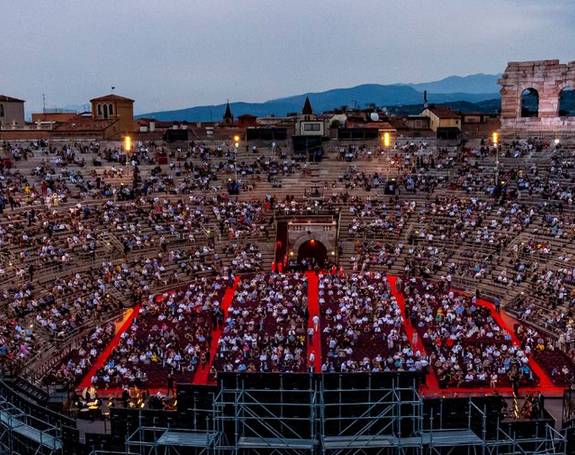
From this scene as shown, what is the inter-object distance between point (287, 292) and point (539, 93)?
2970 centimetres

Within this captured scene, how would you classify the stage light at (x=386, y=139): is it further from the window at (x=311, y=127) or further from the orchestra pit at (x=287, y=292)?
the window at (x=311, y=127)

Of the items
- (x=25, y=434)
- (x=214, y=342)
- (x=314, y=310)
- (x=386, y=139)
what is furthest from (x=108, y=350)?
(x=386, y=139)

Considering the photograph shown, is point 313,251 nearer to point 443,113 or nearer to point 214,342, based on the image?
point 214,342

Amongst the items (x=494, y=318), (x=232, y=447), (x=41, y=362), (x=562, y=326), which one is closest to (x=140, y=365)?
(x=41, y=362)

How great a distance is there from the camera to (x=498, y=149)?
171 feet

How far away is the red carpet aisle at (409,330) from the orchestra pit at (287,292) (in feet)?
0.47

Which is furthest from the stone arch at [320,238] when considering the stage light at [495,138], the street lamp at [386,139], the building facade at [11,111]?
the building facade at [11,111]

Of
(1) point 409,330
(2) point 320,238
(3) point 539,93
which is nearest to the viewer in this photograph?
(1) point 409,330

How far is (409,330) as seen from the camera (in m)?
33.7

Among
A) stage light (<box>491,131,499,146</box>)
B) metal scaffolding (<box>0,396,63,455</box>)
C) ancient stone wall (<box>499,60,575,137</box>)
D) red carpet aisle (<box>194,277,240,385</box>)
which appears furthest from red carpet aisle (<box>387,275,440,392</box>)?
ancient stone wall (<box>499,60,575,137</box>)

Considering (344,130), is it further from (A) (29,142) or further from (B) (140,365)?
(B) (140,365)

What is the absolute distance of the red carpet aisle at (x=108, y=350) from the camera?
28925mm

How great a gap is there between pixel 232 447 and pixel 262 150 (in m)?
41.7

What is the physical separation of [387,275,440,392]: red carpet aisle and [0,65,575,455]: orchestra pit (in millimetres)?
145
